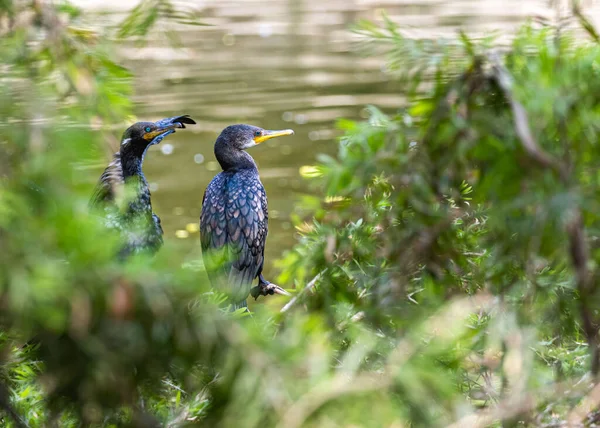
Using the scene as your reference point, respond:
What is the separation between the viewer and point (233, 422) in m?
0.62

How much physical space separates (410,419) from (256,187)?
3688mm

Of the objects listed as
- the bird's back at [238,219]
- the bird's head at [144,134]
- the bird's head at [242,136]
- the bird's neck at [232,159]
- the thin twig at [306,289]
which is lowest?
the bird's back at [238,219]

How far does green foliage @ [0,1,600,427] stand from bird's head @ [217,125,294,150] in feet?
11.3

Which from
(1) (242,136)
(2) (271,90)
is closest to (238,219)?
(1) (242,136)

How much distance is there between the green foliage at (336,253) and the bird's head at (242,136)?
11.3 ft

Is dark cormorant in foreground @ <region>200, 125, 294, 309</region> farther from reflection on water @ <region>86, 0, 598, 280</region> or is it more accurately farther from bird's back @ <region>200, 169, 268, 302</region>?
reflection on water @ <region>86, 0, 598, 280</region>

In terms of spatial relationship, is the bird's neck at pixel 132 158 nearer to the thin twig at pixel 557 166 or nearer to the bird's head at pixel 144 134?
the bird's head at pixel 144 134

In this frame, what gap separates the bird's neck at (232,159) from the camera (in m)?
4.45

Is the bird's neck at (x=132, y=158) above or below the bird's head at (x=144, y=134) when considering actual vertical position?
below

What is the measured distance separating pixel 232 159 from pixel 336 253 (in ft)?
11.2

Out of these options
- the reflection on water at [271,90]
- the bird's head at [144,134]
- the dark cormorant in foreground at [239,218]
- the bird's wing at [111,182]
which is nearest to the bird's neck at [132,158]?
the bird's head at [144,134]

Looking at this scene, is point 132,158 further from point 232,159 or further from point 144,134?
point 232,159

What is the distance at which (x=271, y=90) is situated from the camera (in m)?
10.3

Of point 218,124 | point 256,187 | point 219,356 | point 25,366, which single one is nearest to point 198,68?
point 218,124
